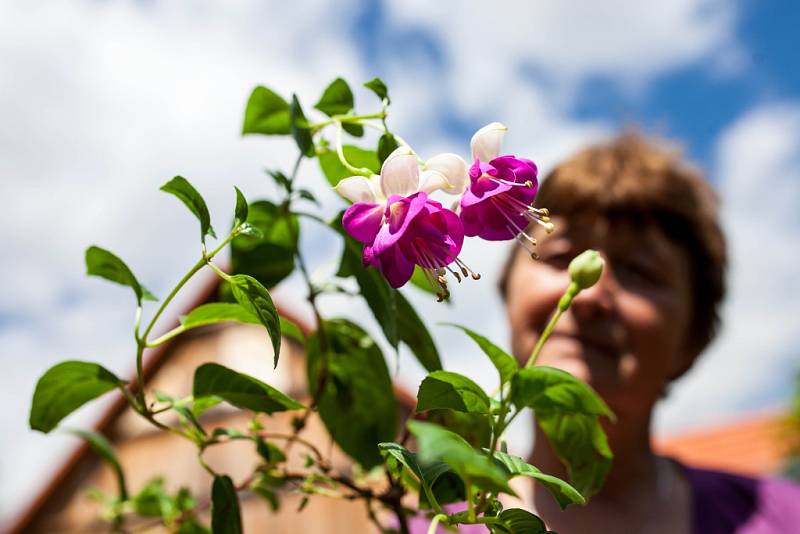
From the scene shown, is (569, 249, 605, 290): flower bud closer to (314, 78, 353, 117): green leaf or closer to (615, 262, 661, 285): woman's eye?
(314, 78, 353, 117): green leaf

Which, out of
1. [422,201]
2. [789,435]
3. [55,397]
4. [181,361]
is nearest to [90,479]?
[181,361]

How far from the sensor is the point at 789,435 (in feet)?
18.9

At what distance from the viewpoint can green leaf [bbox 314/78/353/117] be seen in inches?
14.7

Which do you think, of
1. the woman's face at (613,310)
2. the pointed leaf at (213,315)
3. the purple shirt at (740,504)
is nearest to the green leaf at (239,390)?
the pointed leaf at (213,315)

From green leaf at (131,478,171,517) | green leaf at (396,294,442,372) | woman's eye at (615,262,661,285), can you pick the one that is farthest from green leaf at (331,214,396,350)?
woman's eye at (615,262,661,285)

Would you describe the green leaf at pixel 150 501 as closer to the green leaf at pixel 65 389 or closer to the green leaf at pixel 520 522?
the green leaf at pixel 65 389

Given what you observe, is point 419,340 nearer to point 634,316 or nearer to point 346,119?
point 346,119

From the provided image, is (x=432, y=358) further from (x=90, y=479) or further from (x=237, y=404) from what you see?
(x=90, y=479)

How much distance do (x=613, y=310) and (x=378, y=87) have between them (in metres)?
0.71

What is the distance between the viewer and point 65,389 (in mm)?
360

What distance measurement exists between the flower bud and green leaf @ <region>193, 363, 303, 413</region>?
14 centimetres

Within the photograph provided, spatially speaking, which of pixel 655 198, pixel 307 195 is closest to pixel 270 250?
pixel 307 195

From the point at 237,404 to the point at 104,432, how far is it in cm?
274

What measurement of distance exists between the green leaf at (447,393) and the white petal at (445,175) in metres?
0.07
